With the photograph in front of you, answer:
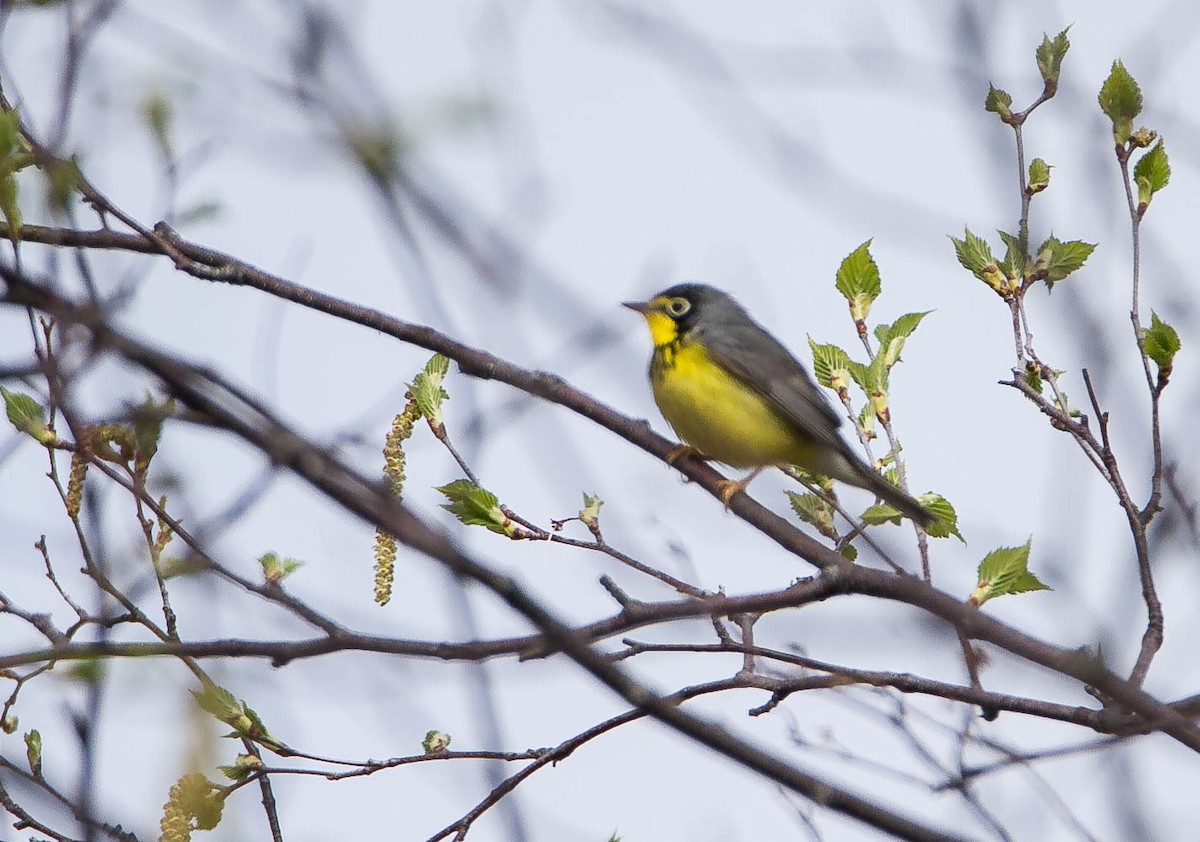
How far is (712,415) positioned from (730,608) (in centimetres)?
421

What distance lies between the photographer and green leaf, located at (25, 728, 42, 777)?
363 centimetres

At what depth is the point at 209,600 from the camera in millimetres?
2572

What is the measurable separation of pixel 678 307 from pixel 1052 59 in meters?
3.57

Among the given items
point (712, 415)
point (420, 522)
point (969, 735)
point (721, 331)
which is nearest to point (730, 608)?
point (969, 735)

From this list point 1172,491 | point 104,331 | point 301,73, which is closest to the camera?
point 104,331

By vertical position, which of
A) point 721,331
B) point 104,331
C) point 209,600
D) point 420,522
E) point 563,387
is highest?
point 721,331

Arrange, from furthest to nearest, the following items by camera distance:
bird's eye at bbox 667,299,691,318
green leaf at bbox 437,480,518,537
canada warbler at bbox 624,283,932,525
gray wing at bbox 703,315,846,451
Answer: bird's eye at bbox 667,299,691,318
gray wing at bbox 703,315,846,451
canada warbler at bbox 624,283,932,525
green leaf at bbox 437,480,518,537

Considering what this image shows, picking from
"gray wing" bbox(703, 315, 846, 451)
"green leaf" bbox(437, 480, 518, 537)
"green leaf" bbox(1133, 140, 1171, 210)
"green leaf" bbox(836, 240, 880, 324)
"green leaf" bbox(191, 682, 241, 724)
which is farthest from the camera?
"gray wing" bbox(703, 315, 846, 451)

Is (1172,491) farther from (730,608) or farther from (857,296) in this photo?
(857,296)

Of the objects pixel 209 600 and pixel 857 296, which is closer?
pixel 209 600

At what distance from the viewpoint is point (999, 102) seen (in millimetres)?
3996

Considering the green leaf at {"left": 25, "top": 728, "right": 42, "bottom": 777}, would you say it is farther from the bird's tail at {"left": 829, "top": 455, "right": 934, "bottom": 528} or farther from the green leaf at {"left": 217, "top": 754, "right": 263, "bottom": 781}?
the bird's tail at {"left": 829, "top": 455, "right": 934, "bottom": 528}

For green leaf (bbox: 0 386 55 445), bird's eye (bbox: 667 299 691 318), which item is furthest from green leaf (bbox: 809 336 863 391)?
bird's eye (bbox: 667 299 691 318)

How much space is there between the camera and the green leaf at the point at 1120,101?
3.77 m
